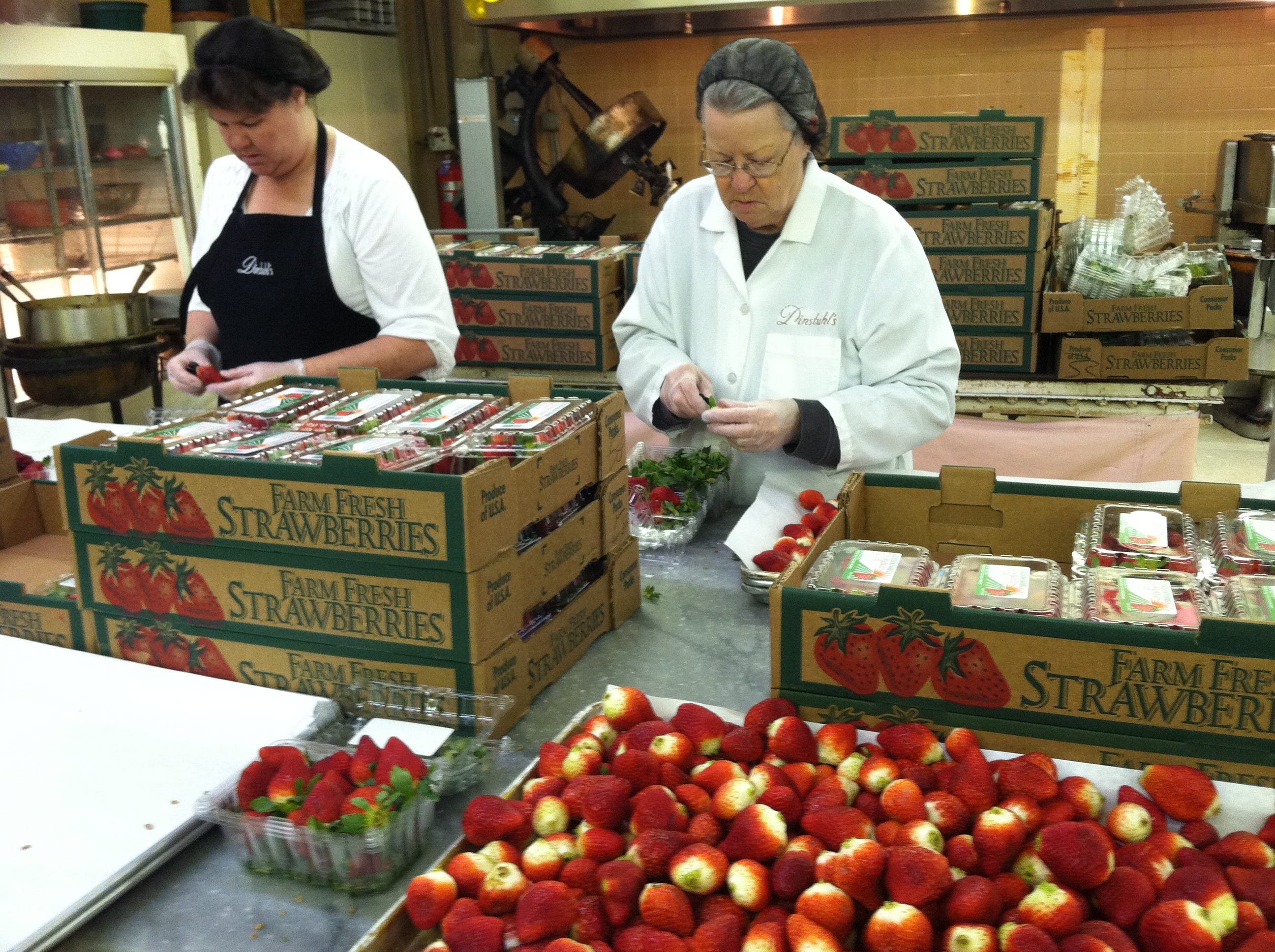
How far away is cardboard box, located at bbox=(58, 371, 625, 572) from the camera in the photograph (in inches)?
50.8

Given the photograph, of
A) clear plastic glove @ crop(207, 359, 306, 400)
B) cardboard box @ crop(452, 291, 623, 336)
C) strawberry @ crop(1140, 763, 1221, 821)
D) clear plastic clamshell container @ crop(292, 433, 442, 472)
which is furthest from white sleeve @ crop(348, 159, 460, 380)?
strawberry @ crop(1140, 763, 1221, 821)

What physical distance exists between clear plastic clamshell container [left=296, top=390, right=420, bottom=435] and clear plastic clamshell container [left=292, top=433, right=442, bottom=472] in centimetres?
8

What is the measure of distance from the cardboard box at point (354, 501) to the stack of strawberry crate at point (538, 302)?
7.87ft

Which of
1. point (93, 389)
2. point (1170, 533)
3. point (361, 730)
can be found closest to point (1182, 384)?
point (1170, 533)

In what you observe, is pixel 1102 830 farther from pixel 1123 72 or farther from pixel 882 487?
pixel 1123 72

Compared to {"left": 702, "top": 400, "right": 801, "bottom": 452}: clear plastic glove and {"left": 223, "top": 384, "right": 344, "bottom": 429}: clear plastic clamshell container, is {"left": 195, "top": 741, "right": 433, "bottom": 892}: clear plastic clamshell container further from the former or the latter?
{"left": 702, "top": 400, "right": 801, "bottom": 452}: clear plastic glove

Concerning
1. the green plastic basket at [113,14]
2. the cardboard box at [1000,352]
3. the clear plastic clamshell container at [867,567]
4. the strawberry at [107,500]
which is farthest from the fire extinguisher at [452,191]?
the clear plastic clamshell container at [867,567]

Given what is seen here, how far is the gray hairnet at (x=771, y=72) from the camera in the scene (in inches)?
70.9

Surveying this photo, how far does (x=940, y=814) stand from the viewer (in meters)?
1.02

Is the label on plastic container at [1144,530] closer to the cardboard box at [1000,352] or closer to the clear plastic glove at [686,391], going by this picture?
the clear plastic glove at [686,391]

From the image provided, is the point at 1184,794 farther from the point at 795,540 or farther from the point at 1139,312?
the point at 1139,312

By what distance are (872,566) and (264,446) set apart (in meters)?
0.82

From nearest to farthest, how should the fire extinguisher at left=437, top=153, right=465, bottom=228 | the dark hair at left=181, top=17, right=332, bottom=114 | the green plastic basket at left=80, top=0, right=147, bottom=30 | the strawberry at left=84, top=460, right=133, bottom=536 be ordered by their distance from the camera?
the strawberry at left=84, top=460, right=133, bottom=536 < the dark hair at left=181, top=17, right=332, bottom=114 < the green plastic basket at left=80, top=0, right=147, bottom=30 < the fire extinguisher at left=437, top=153, right=465, bottom=228

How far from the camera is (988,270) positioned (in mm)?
3641
